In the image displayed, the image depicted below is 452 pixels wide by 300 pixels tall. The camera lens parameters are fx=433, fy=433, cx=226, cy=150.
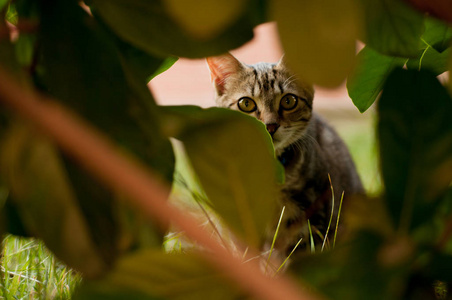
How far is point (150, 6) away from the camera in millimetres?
236

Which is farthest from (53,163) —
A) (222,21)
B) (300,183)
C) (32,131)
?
(300,183)

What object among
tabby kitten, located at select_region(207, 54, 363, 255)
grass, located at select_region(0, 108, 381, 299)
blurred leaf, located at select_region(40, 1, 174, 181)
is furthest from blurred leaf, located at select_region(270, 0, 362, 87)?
tabby kitten, located at select_region(207, 54, 363, 255)

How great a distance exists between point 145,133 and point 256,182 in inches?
3.2

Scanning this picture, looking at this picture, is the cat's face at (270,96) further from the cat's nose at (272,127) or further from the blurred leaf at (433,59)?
the blurred leaf at (433,59)

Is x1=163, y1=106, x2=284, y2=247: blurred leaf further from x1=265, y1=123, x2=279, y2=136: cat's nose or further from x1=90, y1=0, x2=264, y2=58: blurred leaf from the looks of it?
x1=265, y1=123, x2=279, y2=136: cat's nose


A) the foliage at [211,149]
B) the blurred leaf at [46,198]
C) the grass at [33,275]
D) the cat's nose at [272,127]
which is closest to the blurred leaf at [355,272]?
the foliage at [211,149]

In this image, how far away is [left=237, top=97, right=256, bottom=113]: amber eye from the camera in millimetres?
1413

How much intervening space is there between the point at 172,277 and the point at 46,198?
0.27ft

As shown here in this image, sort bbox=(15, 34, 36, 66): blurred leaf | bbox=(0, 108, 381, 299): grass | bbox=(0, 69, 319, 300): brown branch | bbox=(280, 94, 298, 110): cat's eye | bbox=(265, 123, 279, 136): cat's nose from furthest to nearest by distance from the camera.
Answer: bbox=(280, 94, 298, 110): cat's eye < bbox=(265, 123, 279, 136): cat's nose < bbox=(0, 108, 381, 299): grass < bbox=(15, 34, 36, 66): blurred leaf < bbox=(0, 69, 319, 300): brown branch

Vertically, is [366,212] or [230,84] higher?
[366,212]

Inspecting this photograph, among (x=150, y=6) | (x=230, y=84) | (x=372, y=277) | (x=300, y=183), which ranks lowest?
(x=300, y=183)

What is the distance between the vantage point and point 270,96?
1.40m

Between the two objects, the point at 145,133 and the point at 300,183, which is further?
the point at 300,183

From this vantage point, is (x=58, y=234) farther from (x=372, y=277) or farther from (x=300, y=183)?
(x=300, y=183)
